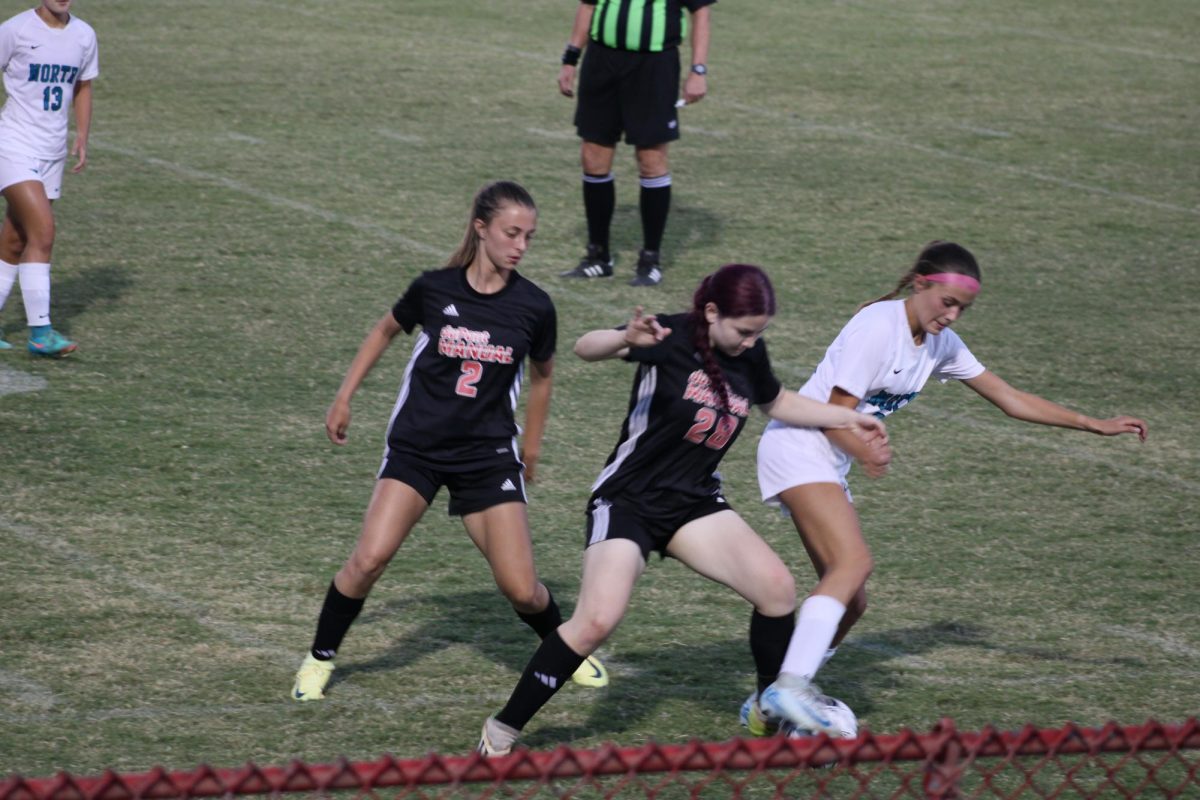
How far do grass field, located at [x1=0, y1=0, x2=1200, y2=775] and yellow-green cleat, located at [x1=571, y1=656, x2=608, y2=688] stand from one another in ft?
0.19

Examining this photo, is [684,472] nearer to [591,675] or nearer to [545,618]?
[545,618]

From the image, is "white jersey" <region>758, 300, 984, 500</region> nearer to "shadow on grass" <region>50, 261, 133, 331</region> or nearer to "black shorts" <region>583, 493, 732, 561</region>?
"black shorts" <region>583, 493, 732, 561</region>

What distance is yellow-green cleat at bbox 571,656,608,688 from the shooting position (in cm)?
590

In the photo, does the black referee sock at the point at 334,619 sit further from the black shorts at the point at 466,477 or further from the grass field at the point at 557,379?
the black shorts at the point at 466,477

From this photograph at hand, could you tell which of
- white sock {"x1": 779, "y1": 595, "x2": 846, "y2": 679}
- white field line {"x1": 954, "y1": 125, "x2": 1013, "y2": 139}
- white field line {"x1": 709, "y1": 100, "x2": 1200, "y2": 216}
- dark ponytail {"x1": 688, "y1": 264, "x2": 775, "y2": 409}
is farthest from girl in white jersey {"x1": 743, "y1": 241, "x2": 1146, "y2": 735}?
white field line {"x1": 954, "y1": 125, "x2": 1013, "y2": 139}

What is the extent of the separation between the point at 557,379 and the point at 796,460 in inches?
171

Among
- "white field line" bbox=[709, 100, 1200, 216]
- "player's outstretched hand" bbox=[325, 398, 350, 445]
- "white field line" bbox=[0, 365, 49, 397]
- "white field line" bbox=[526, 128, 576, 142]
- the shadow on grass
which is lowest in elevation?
"white field line" bbox=[0, 365, 49, 397]

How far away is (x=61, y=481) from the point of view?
302 inches

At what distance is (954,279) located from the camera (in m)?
5.36

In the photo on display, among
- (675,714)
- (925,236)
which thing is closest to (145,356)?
(675,714)

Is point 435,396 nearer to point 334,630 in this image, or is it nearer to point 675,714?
point 334,630

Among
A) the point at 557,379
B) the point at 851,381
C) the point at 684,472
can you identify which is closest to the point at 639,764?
the point at 684,472

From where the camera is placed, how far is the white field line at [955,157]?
1414 centimetres

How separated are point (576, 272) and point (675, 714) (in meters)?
6.07
